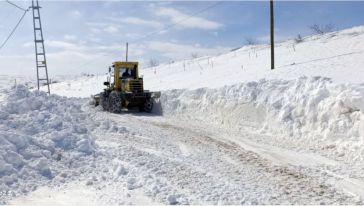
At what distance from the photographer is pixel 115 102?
2108 centimetres

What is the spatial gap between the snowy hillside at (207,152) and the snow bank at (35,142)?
26 mm

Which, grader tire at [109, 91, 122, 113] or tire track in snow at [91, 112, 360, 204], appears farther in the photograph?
grader tire at [109, 91, 122, 113]

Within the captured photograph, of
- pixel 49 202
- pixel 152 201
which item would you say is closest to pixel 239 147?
pixel 152 201

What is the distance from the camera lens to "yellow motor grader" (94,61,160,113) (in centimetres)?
2114

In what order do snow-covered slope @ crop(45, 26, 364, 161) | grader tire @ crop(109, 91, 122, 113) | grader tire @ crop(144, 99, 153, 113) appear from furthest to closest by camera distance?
grader tire @ crop(144, 99, 153, 113) → grader tire @ crop(109, 91, 122, 113) → snow-covered slope @ crop(45, 26, 364, 161)

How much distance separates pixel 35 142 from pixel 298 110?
8.49 m

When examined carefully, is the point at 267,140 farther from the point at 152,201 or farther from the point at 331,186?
the point at 152,201


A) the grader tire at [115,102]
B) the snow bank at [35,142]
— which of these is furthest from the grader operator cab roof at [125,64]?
the snow bank at [35,142]

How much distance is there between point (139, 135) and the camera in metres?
13.0

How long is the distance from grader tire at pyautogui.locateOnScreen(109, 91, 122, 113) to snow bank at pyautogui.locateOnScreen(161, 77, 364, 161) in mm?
3396

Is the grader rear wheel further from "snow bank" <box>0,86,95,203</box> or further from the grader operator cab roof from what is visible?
"snow bank" <box>0,86,95,203</box>

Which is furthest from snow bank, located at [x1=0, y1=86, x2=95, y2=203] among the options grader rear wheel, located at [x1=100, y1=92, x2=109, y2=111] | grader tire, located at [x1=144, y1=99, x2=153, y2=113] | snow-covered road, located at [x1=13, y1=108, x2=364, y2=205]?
grader rear wheel, located at [x1=100, y1=92, x2=109, y2=111]

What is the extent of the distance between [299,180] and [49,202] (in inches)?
189

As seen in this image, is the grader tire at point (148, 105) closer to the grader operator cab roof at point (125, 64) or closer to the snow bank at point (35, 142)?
the grader operator cab roof at point (125, 64)
